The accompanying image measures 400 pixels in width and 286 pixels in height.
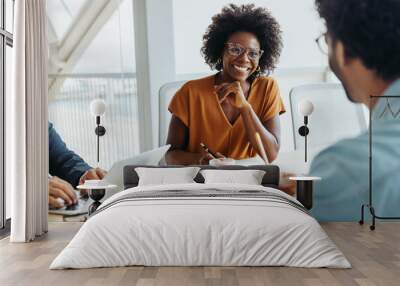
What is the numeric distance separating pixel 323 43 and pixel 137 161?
2710 mm

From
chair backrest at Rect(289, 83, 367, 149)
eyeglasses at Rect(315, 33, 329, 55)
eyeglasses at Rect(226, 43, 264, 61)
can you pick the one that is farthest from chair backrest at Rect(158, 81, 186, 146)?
eyeglasses at Rect(315, 33, 329, 55)

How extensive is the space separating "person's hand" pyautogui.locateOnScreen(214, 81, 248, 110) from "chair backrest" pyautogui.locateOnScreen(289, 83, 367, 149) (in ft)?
2.06

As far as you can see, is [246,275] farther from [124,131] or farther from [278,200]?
[124,131]

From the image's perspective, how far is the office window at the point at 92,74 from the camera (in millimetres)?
7516

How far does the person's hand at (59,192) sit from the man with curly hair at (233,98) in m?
1.29

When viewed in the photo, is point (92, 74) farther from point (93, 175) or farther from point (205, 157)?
point (205, 157)

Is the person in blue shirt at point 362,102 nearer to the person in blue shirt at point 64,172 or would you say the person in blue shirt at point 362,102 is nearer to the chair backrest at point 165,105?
the chair backrest at point 165,105

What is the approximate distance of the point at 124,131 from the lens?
752 centimetres

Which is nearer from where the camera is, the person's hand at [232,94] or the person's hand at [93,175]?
the person's hand at [232,94]

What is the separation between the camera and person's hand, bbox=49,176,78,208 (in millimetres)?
7531

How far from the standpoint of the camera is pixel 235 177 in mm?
6875

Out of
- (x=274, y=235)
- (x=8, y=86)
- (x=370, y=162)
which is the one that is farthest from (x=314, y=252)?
(x=8, y=86)

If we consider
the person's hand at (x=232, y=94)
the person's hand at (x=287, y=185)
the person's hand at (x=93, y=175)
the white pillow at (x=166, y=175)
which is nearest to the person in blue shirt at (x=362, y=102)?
the person's hand at (x=287, y=185)

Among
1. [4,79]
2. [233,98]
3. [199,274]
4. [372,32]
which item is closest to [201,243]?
[199,274]
